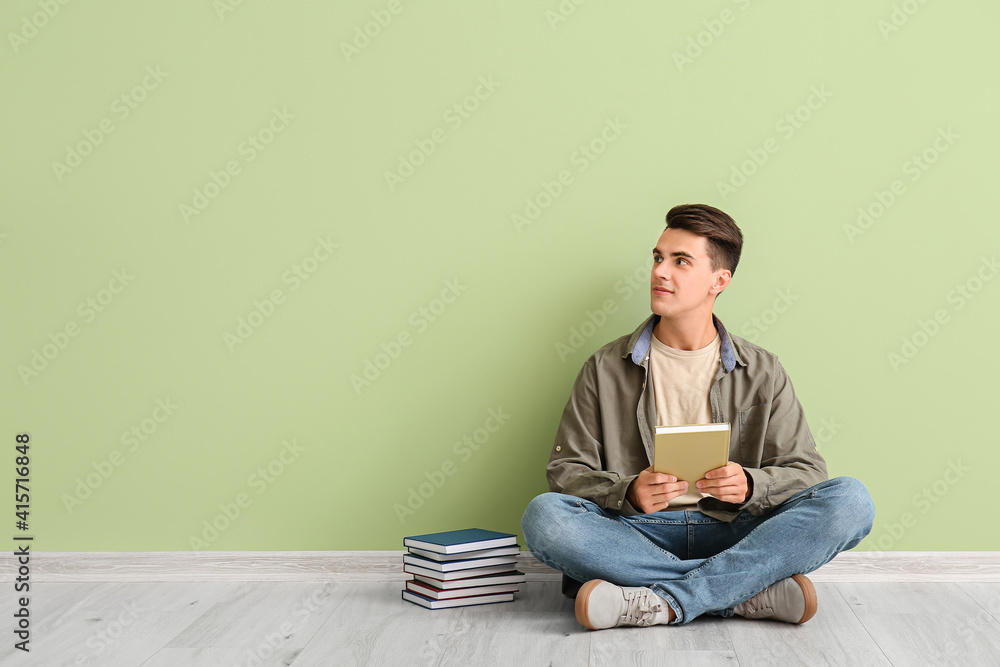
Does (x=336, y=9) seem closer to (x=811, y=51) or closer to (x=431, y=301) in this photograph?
(x=431, y=301)

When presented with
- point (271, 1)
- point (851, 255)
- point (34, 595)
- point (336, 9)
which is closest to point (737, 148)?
point (851, 255)

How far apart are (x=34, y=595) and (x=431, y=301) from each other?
53.6 inches

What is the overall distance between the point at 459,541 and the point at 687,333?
81 centimetres

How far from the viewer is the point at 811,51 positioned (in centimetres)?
246

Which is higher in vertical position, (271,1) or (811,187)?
(811,187)
